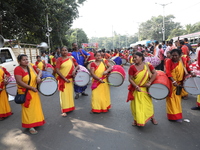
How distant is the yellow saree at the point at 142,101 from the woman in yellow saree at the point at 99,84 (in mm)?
1043

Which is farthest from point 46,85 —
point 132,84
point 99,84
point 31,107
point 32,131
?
point 132,84

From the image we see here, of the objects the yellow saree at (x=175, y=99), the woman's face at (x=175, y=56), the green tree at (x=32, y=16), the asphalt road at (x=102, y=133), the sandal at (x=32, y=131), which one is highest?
the green tree at (x=32, y=16)

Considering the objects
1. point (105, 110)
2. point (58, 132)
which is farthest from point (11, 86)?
point (105, 110)

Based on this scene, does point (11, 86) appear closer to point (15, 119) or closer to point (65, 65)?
point (15, 119)

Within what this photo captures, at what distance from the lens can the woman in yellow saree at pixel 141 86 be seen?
3.55 meters

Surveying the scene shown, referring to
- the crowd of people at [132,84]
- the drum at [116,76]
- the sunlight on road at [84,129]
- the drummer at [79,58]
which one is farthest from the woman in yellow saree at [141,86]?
the drummer at [79,58]

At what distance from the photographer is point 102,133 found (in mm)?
3588

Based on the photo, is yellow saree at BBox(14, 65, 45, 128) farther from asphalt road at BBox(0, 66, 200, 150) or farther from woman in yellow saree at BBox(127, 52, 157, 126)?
woman in yellow saree at BBox(127, 52, 157, 126)

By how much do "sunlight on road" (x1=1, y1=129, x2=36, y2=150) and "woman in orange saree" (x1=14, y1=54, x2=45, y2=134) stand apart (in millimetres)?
223

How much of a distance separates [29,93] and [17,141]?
37.2 inches

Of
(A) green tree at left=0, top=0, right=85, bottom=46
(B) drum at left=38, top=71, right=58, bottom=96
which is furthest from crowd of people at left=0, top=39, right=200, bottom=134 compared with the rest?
(A) green tree at left=0, top=0, right=85, bottom=46

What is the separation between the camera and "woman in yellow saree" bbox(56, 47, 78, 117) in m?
4.58

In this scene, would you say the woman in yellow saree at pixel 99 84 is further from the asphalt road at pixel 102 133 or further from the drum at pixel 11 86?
the drum at pixel 11 86

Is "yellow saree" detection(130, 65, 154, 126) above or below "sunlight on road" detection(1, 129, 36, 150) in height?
above
